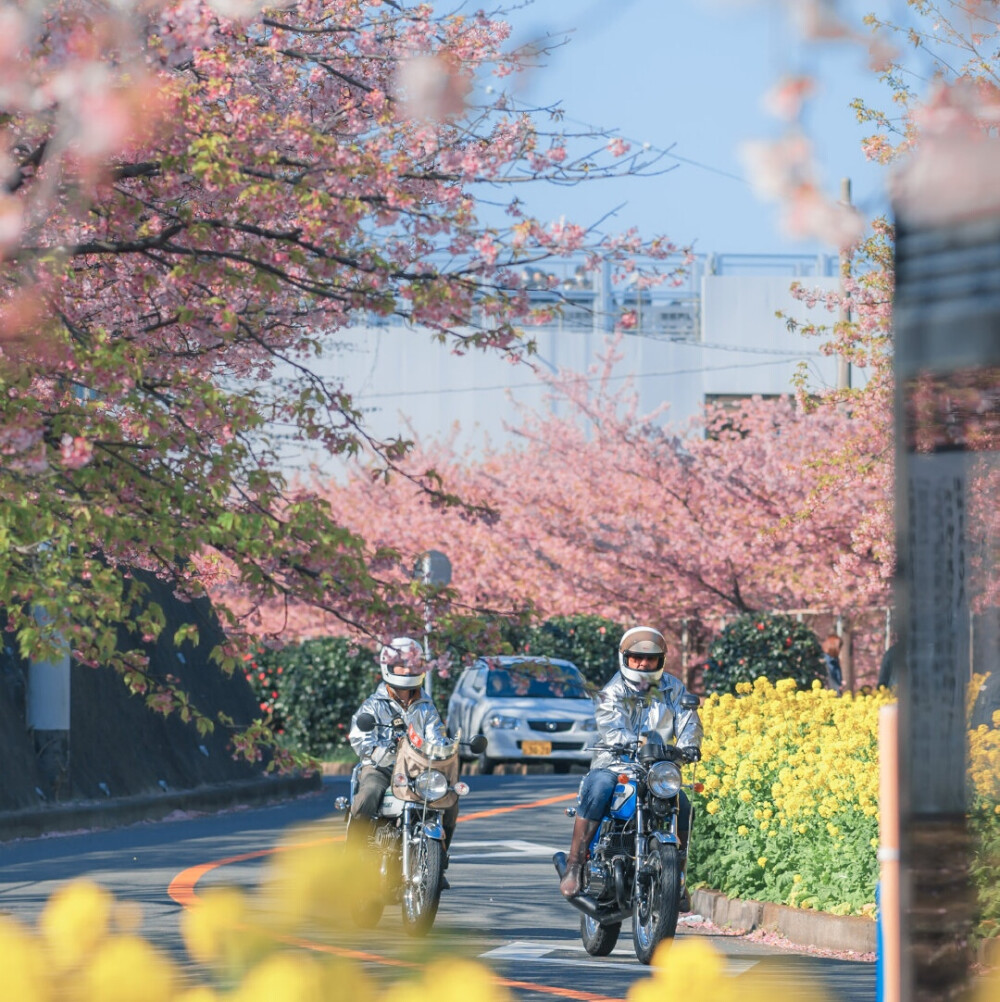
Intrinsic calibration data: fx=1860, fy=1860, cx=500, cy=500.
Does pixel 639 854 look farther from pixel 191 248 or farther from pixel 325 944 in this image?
pixel 325 944

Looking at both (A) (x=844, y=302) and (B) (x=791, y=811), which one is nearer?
(B) (x=791, y=811)

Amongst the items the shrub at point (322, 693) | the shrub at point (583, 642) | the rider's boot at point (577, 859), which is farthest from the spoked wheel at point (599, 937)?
the shrub at point (583, 642)

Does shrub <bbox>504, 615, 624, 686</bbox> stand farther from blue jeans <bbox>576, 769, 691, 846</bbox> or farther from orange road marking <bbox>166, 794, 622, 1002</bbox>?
blue jeans <bbox>576, 769, 691, 846</bbox>

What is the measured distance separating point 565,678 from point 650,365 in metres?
40.8

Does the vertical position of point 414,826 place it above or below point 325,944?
below

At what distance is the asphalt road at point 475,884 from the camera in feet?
29.9

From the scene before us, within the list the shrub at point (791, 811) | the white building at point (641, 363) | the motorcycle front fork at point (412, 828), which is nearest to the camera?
the motorcycle front fork at point (412, 828)

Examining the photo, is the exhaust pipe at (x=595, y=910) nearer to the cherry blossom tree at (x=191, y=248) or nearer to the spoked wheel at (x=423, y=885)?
the spoked wheel at (x=423, y=885)

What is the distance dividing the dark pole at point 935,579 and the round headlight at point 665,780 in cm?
700

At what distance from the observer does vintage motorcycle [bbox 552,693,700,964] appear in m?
9.45

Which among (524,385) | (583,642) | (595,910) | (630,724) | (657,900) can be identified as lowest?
(595,910)

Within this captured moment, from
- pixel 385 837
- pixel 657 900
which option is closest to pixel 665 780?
pixel 657 900

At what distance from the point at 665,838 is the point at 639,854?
0.16 m

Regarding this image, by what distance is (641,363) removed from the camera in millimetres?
50688
